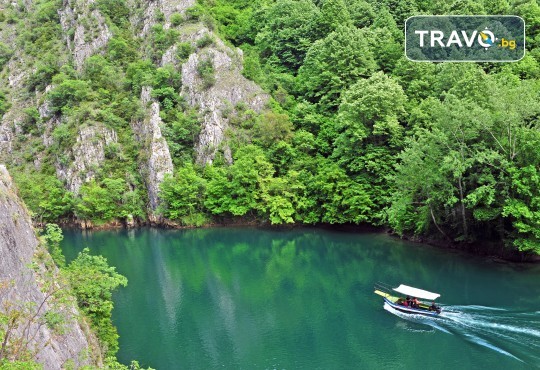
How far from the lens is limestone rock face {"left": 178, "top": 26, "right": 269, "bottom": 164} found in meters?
66.4

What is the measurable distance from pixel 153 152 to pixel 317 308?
39900 millimetres

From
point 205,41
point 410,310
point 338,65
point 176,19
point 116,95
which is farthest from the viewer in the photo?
point 176,19

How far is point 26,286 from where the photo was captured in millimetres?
17297

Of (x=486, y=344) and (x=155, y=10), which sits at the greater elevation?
(x=155, y=10)

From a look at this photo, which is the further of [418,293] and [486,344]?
[418,293]

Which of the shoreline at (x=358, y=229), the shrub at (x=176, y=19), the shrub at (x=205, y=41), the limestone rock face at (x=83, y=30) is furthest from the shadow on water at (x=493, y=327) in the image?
the limestone rock face at (x=83, y=30)

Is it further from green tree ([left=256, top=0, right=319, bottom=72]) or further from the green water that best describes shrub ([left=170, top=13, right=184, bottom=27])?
the green water

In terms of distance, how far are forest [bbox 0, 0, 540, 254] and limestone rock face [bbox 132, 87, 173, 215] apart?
1.16m

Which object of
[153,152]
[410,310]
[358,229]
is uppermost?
[153,152]

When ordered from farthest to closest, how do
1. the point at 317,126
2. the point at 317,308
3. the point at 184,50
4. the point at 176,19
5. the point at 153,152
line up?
the point at 176,19, the point at 184,50, the point at 153,152, the point at 317,126, the point at 317,308

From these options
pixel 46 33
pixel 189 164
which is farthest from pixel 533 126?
pixel 46 33

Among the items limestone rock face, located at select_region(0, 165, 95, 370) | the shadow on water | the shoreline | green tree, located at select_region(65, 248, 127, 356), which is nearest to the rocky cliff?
the shoreline

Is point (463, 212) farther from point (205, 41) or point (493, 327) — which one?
point (205, 41)

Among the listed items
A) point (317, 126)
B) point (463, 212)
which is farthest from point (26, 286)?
point (317, 126)
